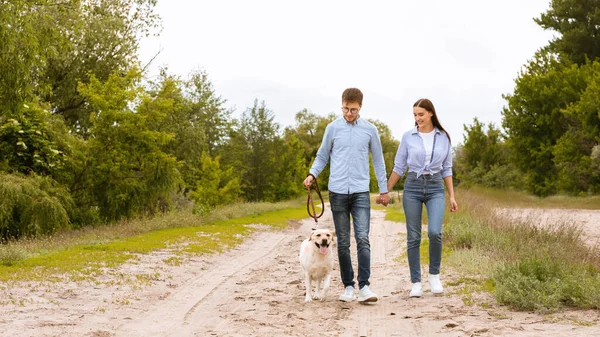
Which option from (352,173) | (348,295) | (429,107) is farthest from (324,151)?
(348,295)

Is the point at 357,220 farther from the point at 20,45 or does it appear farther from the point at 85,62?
the point at 85,62

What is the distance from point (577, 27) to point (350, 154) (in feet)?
158

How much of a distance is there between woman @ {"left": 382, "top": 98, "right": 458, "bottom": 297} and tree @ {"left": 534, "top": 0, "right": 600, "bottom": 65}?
45287 mm

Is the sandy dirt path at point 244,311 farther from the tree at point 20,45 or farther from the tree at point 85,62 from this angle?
the tree at point 85,62

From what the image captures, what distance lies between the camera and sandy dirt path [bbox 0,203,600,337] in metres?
6.45

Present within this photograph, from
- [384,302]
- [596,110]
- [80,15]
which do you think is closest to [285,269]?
[384,302]

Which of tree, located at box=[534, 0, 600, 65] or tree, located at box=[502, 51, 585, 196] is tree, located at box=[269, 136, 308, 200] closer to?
tree, located at box=[502, 51, 585, 196]

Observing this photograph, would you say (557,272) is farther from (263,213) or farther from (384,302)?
(263,213)

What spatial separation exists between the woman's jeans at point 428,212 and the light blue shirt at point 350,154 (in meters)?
0.46

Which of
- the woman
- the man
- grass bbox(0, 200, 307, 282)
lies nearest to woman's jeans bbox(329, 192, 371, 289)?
the man

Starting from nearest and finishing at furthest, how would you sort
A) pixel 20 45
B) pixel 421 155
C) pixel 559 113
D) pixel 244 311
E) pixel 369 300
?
1. pixel 244 311
2. pixel 369 300
3. pixel 421 155
4. pixel 20 45
5. pixel 559 113

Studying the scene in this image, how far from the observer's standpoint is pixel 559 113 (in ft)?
161

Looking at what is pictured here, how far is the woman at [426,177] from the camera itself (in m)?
8.04

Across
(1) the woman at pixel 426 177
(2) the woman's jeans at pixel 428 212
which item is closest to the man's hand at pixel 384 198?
(1) the woman at pixel 426 177
